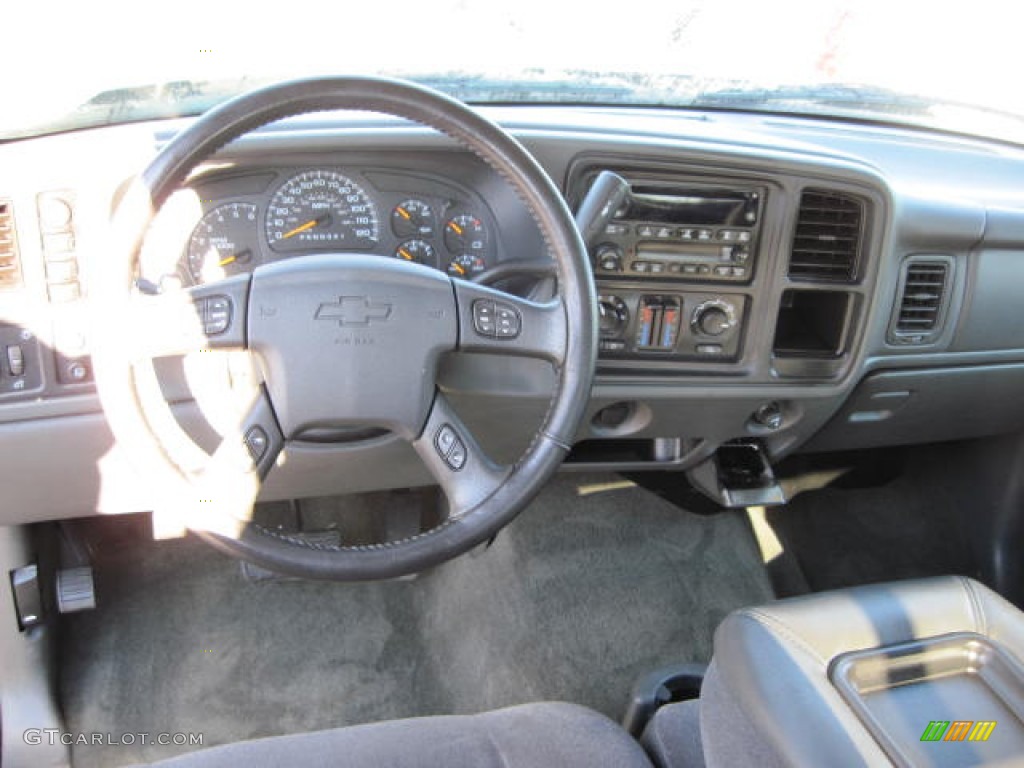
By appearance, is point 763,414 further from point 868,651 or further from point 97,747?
Answer: point 97,747

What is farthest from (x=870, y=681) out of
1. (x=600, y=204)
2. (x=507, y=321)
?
(x=600, y=204)

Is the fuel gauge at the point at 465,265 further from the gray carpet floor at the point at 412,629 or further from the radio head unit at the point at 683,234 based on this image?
the gray carpet floor at the point at 412,629

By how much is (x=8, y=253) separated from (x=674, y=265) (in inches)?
45.8

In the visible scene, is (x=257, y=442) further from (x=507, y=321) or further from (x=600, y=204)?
(x=600, y=204)

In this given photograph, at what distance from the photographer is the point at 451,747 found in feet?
4.46

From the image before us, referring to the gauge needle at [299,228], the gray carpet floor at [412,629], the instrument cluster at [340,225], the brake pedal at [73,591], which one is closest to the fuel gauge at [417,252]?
the instrument cluster at [340,225]

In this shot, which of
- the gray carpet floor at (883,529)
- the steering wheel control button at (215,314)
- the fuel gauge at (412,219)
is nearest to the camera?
the steering wheel control button at (215,314)

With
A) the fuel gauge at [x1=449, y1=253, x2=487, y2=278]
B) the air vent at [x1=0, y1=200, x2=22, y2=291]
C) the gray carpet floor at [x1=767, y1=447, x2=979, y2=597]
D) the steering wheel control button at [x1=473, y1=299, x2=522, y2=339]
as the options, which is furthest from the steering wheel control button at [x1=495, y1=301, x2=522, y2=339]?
the gray carpet floor at [x1=767, y1=447, x2=979, y2=597]

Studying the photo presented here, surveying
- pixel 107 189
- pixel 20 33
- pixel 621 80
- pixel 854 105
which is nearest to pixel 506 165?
pixel 107 189

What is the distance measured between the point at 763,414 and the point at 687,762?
32.9 inches

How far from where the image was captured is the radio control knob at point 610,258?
1678 mm

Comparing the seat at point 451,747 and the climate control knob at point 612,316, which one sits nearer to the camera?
the seat at point 451,747

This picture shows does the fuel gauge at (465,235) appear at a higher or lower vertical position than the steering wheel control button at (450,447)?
higher

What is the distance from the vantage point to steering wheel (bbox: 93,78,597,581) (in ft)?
3.99
